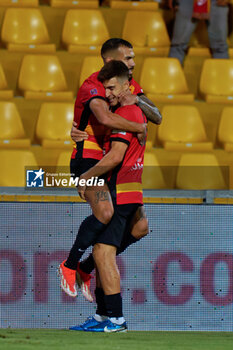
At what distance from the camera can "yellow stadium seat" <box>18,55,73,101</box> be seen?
8.91 meters

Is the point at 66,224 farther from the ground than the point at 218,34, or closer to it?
closer to it

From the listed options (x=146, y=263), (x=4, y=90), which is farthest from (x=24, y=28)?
A: (x=146, y=263)

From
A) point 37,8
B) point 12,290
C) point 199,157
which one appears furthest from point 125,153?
point 37,8

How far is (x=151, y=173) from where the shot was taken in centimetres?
761

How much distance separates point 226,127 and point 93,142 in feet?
11.5

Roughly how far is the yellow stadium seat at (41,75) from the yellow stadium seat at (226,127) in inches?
69.5

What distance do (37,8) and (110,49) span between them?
4.75 metres

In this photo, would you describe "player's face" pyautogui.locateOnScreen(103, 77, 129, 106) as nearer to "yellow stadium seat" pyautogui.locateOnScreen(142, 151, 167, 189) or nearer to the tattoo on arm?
the tattoo on arm

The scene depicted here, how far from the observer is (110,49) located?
5.36m

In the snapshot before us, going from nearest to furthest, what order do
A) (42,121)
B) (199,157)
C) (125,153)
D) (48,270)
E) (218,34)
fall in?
(125,153) < (48,270) < (199,157) < (42,121) < (218,34)

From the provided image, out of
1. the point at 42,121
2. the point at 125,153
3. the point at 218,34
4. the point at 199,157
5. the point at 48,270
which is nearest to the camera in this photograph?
the point at 125,153

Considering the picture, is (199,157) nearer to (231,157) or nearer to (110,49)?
(231,157)

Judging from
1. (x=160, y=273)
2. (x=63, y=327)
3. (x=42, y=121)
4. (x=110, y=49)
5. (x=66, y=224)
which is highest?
(x=110, y=49)

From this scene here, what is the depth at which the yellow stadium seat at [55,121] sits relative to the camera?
826cm
